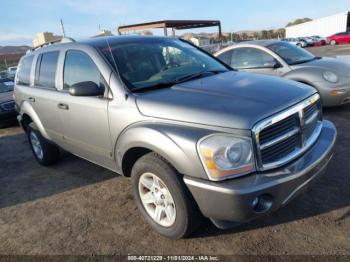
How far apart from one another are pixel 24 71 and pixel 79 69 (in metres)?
2.11

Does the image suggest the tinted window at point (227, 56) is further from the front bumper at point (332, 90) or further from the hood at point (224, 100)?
the hood at point (224, 100)

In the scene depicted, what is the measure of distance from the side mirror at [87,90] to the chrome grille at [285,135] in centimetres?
167

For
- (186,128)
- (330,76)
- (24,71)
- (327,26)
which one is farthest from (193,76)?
(327,26)

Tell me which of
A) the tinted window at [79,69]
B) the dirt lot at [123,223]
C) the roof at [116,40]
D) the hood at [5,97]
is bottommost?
the dirt lot at [123,223]

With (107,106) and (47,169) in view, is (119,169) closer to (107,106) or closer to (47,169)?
(107,106)

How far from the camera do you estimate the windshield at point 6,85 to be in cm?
977

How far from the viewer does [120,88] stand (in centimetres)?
312

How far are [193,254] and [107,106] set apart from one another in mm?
1627

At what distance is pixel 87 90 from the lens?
321 cm

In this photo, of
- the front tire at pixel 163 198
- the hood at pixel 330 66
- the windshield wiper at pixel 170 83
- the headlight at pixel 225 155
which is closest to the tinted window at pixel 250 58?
the hood at pixel 330 66

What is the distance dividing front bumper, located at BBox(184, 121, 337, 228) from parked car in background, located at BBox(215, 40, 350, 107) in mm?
3845

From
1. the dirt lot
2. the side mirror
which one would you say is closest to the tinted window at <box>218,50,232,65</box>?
the dirt lot

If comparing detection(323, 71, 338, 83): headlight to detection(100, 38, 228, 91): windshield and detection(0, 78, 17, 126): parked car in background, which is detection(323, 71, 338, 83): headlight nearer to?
detection(100, 38, 228, 91): windshield

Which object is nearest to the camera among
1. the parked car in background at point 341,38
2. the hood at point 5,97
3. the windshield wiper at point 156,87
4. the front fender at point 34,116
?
the windshield wiper at point 156,87
